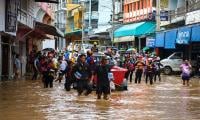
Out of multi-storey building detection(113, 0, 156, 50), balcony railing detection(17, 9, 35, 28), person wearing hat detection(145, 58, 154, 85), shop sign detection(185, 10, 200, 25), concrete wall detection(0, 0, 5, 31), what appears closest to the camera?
concrete wall detection(0, 0, 5, 31)

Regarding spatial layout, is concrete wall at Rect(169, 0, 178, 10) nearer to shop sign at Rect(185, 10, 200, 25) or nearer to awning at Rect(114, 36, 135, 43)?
awning at Rect(114, 36, 135, 43)

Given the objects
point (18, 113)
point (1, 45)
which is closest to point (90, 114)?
point (18, 113)

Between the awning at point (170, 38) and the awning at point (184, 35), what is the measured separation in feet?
5.32

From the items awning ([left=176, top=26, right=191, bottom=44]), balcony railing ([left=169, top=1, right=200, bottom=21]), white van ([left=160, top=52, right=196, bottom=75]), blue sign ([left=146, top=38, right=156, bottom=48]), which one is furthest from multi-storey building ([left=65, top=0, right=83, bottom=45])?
awning ([left=176, top=26, right=191, bottom=44])

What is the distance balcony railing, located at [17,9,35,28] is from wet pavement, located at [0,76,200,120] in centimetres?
1327

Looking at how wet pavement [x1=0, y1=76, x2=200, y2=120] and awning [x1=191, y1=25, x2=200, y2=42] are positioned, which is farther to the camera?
awning [x1=191, y1=25, x2=200, y2=42]

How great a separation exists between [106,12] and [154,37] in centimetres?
4148

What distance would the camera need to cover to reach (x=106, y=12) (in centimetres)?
9906

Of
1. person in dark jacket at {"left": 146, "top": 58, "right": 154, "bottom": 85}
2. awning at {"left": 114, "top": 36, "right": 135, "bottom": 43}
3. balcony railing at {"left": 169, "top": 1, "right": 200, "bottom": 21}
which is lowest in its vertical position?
person in dark jacket at {"left": 146, "top": 58, "right": 154, "bottom": 85}

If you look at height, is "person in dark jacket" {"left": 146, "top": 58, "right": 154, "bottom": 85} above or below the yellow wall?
below

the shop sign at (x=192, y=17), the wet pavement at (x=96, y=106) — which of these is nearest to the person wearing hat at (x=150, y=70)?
the wet pavement at (x=96, y=106)

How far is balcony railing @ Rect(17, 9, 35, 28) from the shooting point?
38.4 m

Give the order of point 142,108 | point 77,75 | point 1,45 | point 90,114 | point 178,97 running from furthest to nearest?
1. point 1,45
2. point 178,97
3. point 77,75
4. point 142,108
5. point 90,114

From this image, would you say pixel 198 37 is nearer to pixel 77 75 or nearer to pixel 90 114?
pixel 77 75
